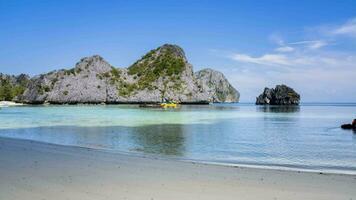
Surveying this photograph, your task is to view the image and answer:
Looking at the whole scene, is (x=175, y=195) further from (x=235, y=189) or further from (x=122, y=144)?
(x=122, y=144)

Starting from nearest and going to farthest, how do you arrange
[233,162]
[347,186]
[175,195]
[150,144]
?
[175,195] → [347,186] → [233,162] → [150,144]

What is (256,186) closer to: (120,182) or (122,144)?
(120,182)

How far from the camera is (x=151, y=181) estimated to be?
1088 centimetres

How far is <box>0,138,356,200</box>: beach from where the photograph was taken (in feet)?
30.4

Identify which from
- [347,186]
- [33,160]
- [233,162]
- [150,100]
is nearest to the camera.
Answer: [347,186]

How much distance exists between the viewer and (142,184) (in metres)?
10.4

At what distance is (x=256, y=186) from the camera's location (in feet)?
34.1

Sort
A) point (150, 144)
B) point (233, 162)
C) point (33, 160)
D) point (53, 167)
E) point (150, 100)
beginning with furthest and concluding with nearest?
point (150, 100) < point (150, 144) < point (233, 162) < point (33, 160) < point (53, 167)

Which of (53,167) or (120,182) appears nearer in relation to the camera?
(120,182)

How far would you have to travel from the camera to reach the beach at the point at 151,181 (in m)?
9.26

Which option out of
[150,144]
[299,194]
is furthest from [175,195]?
[150,144]

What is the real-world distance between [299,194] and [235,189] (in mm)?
1615

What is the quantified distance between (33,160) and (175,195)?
25.6 ft

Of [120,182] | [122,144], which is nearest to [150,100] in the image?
[122,144]
